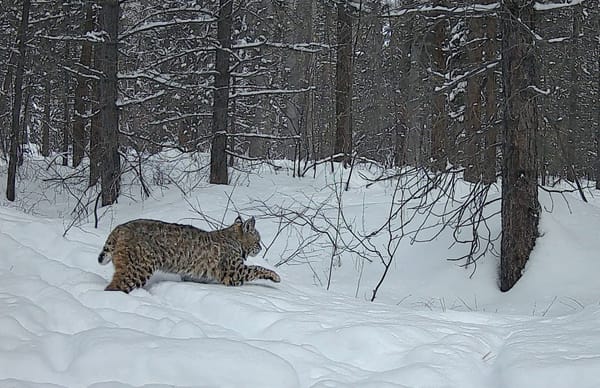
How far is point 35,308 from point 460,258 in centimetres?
622

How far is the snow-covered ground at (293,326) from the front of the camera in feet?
13.0

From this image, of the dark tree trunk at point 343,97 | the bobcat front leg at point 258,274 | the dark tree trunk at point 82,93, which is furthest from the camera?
the dark tree trunk at point 82,93

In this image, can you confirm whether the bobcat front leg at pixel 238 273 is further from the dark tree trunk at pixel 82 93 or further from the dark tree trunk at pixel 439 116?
the dark tree trunk at pixel 82 93

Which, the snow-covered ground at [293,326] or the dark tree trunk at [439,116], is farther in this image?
the dark tree trunk at [439,116]

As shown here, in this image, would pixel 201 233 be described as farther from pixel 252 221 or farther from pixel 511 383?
pixel 511 383

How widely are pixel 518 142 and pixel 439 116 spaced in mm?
1255

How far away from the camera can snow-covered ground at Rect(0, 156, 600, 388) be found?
3.98 m

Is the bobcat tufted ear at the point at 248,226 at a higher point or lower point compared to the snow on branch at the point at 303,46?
lower

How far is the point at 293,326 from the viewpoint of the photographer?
5.06 m

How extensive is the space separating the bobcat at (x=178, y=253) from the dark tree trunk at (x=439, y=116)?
10.4 feet

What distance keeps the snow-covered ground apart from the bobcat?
0.57ft

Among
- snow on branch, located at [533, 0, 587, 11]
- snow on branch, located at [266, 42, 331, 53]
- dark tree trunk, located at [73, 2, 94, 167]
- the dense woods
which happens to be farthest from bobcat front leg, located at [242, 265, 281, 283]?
dark tree trunk, located at [73, 2, 94, 167]

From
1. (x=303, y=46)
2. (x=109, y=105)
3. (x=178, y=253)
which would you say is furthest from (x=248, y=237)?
(x=303, y=46)

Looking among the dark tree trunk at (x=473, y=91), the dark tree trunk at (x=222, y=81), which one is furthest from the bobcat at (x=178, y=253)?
the dark tree trunk at (x=222, y=81)
